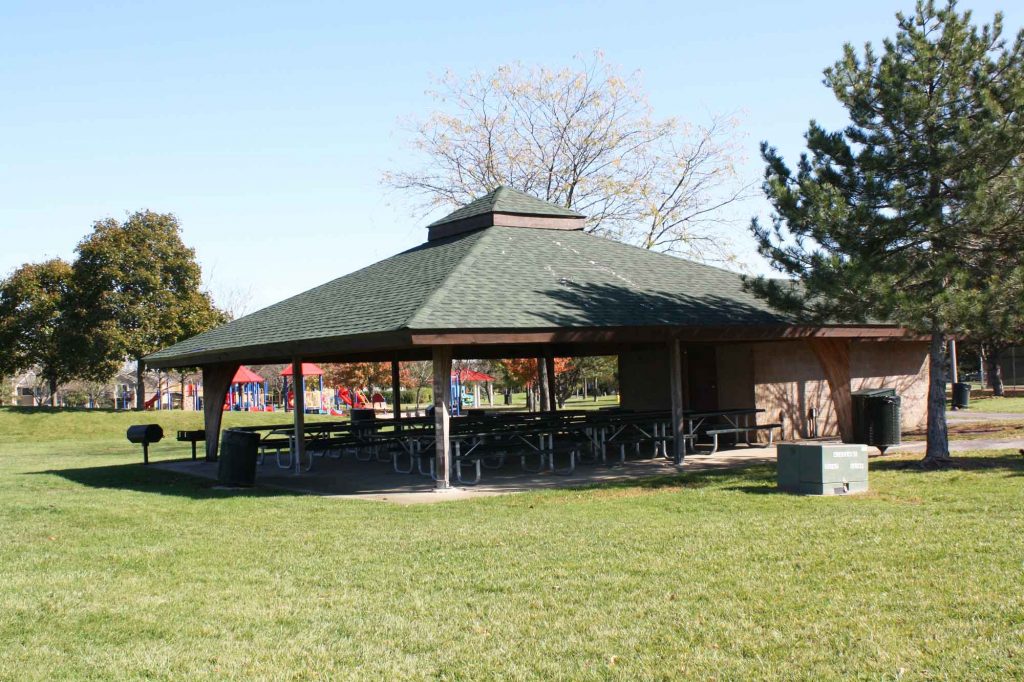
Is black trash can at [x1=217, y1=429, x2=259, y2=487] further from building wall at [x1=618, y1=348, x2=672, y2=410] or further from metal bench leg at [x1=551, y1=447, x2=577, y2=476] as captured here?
building wall at [x1=618, y1=348, x2=672, y2=410]

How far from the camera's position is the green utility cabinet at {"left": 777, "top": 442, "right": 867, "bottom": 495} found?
35.6 ft

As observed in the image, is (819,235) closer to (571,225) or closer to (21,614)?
(571,225)

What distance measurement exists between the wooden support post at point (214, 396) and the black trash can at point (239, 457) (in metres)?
4.92

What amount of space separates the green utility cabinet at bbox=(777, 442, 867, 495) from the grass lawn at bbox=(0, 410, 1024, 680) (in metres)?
0.34

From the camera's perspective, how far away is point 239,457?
14.9 m

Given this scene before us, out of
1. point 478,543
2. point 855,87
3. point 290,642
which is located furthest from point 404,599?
point 855,87

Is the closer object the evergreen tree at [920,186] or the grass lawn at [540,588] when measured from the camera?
the grass lawn at [540,588]

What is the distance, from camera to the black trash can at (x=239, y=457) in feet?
48.9

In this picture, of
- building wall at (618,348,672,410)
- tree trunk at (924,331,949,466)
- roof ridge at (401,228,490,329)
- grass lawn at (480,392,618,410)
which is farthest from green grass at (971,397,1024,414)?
roof ridge at (401,228,490,329)

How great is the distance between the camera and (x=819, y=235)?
13.6 meters

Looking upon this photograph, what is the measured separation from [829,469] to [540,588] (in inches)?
207

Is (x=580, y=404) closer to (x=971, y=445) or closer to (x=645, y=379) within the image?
→ (x=645, y=379)

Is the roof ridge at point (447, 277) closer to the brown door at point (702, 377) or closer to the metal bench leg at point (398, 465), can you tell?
the metal bench leg at point (398, 465)

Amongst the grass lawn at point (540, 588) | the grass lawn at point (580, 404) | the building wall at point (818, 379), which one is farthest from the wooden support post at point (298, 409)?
the grass lawn at point (580, 404)
